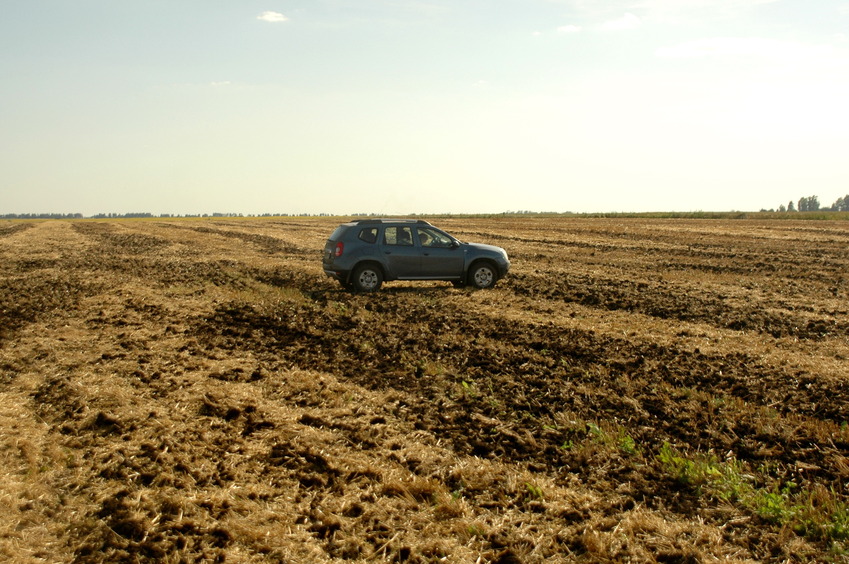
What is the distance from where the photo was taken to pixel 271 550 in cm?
452

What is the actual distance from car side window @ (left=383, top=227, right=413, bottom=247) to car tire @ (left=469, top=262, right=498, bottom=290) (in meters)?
1.68

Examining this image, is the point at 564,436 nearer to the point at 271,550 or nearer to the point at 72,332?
the point at 271,550

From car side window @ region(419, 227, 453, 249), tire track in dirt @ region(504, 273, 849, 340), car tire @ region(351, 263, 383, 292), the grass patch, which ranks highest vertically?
car side window @ region(419, 227, 453, 249)

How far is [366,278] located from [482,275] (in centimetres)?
283

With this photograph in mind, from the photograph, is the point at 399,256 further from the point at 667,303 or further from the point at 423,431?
the point at 423,431

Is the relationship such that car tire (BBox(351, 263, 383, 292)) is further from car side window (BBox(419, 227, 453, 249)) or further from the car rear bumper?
car side window (BBox(419, 227, 453, 249))

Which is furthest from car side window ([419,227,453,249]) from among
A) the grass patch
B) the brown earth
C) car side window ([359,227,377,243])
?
the grass patch

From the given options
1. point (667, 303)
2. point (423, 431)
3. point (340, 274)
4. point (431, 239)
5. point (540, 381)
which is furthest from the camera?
point (431, 239)

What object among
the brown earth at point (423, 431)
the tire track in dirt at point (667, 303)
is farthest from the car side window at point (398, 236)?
the tire track in dirt at point (667, 303)

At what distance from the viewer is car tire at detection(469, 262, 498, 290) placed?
650 inches

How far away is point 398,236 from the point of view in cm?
1616

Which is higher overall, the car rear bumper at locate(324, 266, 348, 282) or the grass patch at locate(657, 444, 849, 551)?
the car rear bumper at locate(324, 266, 348, 282)

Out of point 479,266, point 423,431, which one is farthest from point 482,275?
point 423,431

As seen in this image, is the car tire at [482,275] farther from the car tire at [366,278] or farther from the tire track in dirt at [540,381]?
the tire track in dirt at [540,381]
